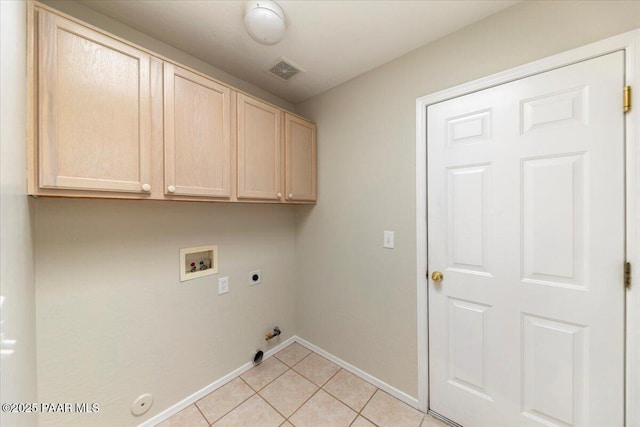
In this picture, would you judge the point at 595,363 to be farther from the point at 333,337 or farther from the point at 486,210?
the point at 333,337

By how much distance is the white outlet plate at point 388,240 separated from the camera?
1.72 metres

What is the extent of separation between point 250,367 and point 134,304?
1.08 meters

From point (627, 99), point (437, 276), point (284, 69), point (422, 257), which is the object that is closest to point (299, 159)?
point (284, 69)

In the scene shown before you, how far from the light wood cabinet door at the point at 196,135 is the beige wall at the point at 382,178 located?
913 millimetres

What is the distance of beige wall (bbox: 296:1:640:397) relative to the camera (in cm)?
119

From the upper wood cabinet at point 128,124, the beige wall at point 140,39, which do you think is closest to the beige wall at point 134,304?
the upper wood cabinet at point 128,124

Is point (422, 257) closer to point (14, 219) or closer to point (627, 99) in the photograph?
point (627, 99)

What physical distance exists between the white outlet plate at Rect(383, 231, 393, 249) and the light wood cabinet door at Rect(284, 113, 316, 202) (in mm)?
747

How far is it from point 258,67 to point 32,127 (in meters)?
1.34

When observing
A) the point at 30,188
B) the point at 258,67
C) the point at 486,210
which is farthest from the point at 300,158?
the point at 30,188

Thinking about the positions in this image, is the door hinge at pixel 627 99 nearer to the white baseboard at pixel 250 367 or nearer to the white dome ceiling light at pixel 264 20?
the white dome ceiling light at pixel 264 20

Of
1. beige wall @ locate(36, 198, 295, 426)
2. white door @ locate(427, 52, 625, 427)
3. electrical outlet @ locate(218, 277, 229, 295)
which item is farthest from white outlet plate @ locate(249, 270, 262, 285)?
white door @ locate(427, 52, 625, 427)

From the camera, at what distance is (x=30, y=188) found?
2.98ft

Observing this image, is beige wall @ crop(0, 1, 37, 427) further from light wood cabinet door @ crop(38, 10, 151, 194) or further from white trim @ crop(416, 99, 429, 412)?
white trim @ crop(416, 99, 429, 412)
